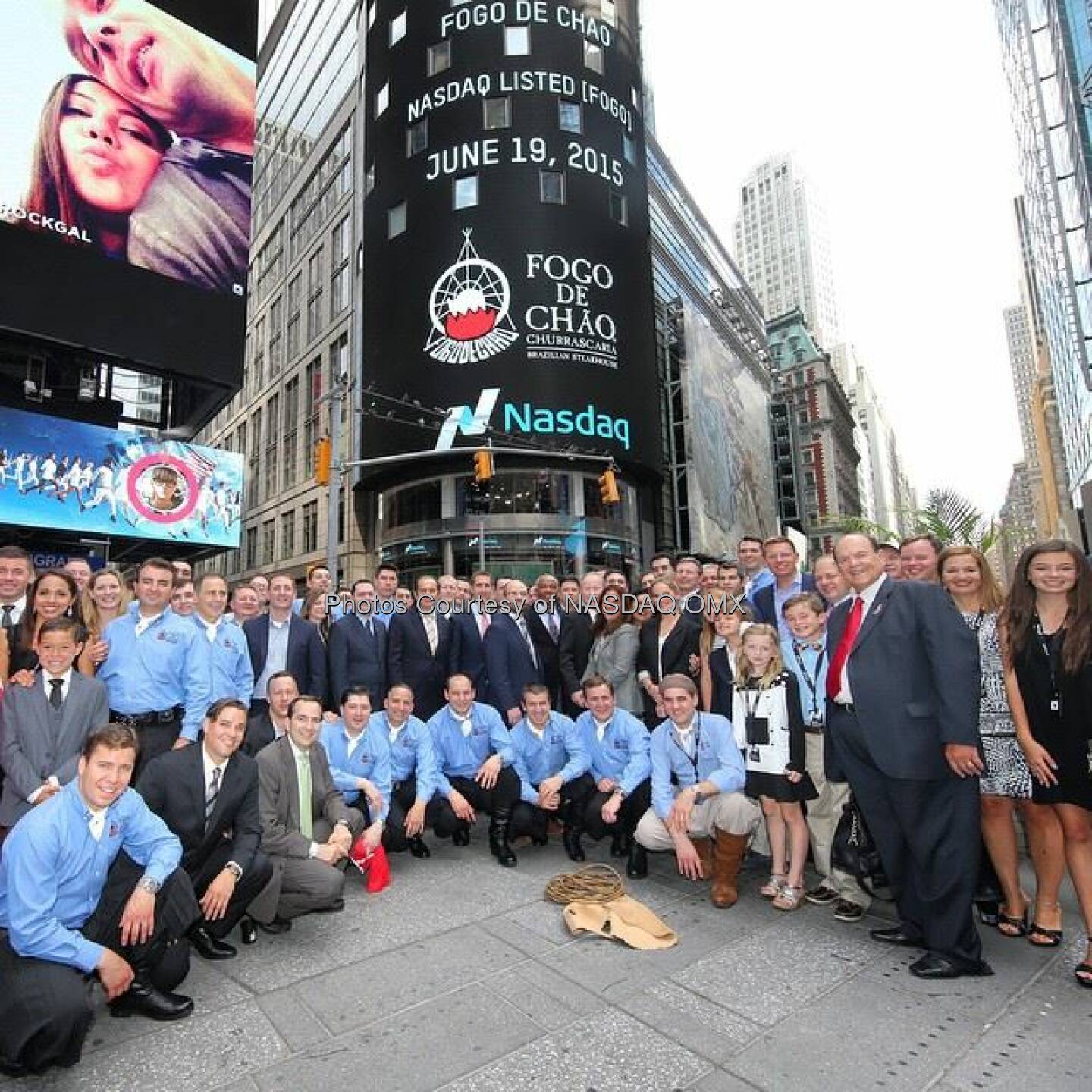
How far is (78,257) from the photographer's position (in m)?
14.7

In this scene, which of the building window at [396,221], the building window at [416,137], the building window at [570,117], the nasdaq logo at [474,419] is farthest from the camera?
the building window at [416,137]

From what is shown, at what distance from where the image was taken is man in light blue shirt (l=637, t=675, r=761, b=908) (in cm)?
489

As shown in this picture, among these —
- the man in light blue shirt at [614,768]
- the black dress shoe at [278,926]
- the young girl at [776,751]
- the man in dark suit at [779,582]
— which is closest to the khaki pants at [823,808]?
the young girl at [776,751]

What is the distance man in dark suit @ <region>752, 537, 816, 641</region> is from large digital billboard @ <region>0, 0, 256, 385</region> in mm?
15194

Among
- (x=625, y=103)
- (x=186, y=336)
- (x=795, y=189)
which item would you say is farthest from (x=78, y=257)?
(x=795, y=189)

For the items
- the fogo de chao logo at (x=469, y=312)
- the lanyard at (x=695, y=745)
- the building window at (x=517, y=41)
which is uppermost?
the building window at (x=517, y=41)

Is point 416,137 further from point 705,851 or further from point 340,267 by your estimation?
point 705,851

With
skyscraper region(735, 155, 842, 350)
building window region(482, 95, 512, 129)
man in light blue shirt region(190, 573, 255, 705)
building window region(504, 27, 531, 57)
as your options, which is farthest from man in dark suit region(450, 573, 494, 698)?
skyscraper region(735, 155, 842, 350)

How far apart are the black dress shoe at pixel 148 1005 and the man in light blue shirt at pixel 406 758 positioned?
8.31 feet

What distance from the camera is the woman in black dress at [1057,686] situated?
377 centimetres

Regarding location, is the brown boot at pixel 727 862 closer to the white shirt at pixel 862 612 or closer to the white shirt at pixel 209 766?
the white shirt at pixel 862 612

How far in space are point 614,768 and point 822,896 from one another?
1.97 meters

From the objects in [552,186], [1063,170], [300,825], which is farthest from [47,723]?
[1063,170]

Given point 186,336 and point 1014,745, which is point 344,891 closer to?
point 1014,745
